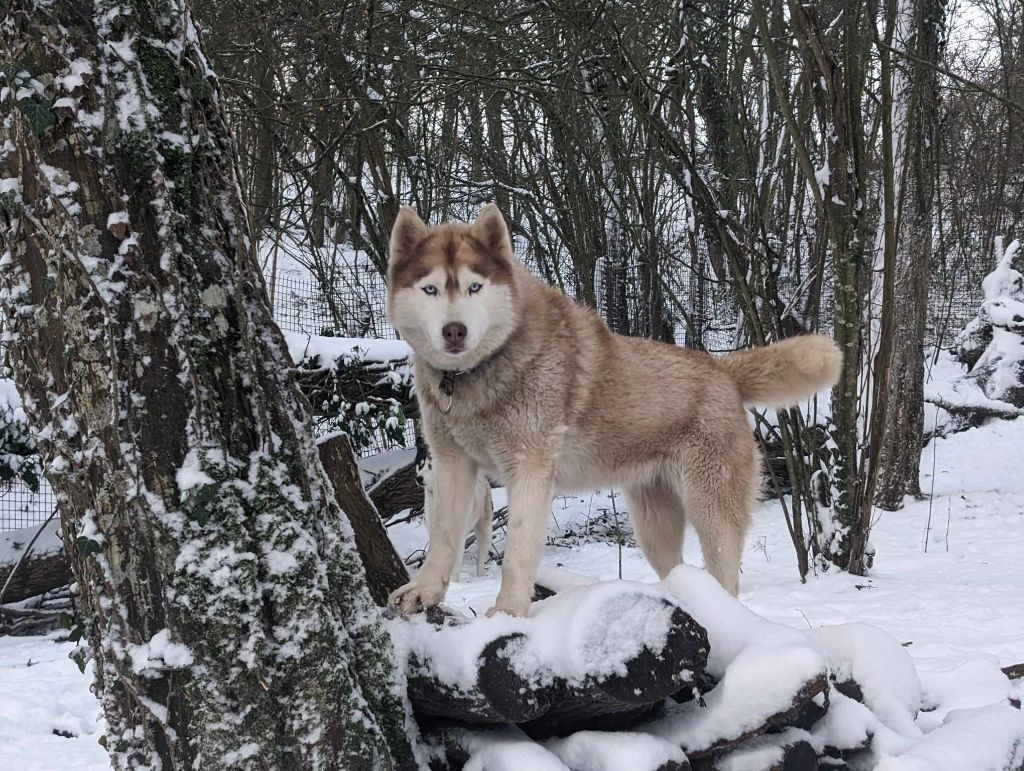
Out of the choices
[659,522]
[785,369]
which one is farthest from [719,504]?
[785,369]

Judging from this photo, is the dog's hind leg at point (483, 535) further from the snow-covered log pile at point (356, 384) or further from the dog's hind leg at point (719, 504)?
the dog's hind leg at point (719, 504)

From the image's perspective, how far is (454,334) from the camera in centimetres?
327

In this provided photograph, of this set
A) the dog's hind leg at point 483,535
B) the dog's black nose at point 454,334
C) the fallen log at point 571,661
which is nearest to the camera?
the fallen log at point 571,661

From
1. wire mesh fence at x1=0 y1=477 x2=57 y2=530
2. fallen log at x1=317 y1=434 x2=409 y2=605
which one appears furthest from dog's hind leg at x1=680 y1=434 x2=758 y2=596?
wire mesh fence at x1=0 y1=477 x2=57 y2=530

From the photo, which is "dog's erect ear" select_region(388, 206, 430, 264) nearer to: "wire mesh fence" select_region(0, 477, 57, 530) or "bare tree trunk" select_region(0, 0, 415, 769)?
"bare tree trunk" select_region(0, 0, 415, 769)

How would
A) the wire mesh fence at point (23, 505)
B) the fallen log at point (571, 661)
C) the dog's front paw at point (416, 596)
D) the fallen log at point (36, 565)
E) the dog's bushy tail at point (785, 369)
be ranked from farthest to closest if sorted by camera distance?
the wire mesh fence at point (23, 505)
the fallen log at point (36, 565)
the dog's bushy tail at point (785, 369)
the dog's front paw at point (416, 596)
the fallen log at point (571, 661)

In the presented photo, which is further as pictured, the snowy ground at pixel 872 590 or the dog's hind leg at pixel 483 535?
the dog's hind leg at pixel 483 535

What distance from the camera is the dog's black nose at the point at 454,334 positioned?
10.7 feet

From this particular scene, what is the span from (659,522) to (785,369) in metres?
0.94

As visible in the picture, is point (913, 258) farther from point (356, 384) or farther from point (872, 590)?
point (356, 384)

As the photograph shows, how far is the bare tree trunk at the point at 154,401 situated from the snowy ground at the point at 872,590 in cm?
136

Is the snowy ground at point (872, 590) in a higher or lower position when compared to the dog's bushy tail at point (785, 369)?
lower

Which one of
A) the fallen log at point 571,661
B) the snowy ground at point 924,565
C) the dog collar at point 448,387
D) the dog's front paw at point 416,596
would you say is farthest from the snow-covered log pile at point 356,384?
the fallen log at point 571,661

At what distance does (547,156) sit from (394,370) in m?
6.00
